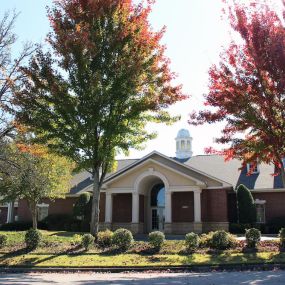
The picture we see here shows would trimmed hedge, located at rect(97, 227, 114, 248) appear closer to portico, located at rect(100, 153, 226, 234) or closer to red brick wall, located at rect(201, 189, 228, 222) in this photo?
portico, located at rect(100, 153, 226, 234)

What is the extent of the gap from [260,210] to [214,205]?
446cm

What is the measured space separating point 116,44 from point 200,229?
16180 millimetres

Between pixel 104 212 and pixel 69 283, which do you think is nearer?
pixel 69 283

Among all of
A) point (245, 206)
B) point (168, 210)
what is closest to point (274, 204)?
point (245, 206)

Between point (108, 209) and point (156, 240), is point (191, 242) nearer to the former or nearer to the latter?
point (156, 240)

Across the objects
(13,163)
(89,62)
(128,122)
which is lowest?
(13,163)

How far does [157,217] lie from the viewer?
105 feet

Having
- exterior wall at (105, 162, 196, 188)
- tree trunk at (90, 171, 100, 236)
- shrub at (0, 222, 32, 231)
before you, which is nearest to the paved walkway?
tree trunk at (90, 171, 100, 236)

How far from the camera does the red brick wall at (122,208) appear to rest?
32.2 meters

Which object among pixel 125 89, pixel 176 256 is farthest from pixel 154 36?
pixel 176 256

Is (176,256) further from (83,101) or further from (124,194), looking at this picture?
(124,194)

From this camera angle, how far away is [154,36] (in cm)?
1683

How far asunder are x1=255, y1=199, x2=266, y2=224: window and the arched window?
24.0ft

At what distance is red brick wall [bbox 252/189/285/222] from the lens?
3061 centimetres
